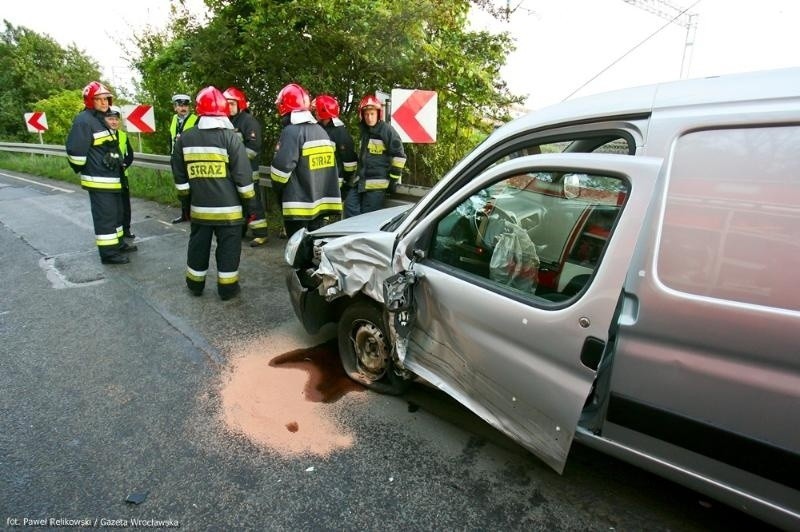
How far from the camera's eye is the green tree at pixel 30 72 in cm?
2708

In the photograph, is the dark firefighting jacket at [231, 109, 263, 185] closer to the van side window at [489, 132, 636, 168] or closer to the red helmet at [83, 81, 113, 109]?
the red helmet at [83, 81, 113, 109]

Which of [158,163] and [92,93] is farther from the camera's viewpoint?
[158,163]

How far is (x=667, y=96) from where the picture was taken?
1.75 meters

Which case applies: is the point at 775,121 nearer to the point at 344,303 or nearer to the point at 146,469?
the point at 344,303

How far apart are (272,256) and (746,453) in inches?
208

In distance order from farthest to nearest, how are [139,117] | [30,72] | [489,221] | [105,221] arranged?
1. [30,72]
2. [139,117]
3. [105,221]
4. [489,221]

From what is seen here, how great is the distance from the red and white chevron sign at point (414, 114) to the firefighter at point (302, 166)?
853mm

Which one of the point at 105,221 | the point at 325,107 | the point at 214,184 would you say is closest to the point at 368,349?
the point at 214,184

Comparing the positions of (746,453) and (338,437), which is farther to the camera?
(338,437)

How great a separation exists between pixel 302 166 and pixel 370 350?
267cm

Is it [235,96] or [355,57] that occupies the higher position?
[355,57]

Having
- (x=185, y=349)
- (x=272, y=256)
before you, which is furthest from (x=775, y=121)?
(x=272, y=256)

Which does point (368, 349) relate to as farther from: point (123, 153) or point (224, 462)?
point (123, 153)

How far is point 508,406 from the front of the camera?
210cm
